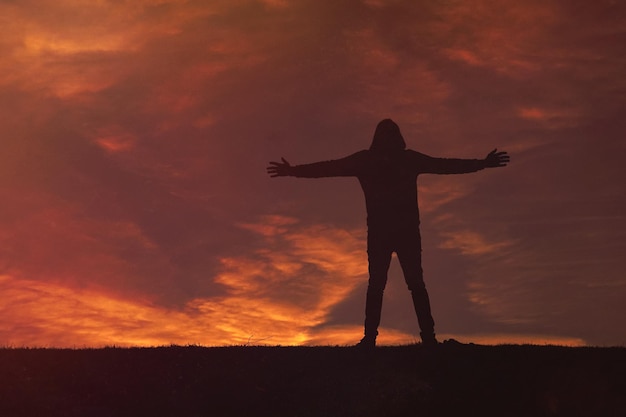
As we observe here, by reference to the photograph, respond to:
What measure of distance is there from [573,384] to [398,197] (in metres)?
6.19

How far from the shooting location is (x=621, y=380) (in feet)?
58.1

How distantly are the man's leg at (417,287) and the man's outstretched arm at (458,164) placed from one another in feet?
6.45

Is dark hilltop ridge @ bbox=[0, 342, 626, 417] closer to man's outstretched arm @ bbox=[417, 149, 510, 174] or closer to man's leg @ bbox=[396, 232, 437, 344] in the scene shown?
man's leg @ bbox=[396, 232, 437, 344]

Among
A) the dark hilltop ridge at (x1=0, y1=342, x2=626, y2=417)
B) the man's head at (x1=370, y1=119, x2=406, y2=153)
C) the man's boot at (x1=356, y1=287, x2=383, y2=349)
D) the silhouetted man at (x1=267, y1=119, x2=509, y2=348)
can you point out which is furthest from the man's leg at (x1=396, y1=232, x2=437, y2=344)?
the man's head at (x1=370, y1=119, x2=406, y2=153)

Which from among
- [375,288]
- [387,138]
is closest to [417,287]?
[375,288]

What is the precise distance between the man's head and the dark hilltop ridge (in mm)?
4967

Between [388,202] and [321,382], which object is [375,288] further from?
[321,382]

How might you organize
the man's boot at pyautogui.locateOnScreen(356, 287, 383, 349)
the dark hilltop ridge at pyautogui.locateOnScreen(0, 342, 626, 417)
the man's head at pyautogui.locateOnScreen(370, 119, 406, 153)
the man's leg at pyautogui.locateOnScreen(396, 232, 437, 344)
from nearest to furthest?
the dark hilltop ridge at pyautogui.locateOnScreen(0, 342, 626, 417) → the man's boot at pyautogui.locateOnScreen(356, 287, 383, 349) → the man's leg at pyautogui.locateOnScreen(396, 232, 437, 344) → the man's head at pyautogui.locateOnScreen(370, 119, 406, 153)

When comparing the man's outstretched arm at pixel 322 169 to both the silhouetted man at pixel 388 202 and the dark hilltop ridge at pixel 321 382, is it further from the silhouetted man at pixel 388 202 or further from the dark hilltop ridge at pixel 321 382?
the dark hilltop ridge at pixel 321 382

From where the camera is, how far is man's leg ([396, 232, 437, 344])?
20.6m

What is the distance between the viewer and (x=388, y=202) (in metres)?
20.8

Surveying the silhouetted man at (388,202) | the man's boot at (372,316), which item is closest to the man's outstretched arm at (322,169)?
the silhouetted man at (388,202)

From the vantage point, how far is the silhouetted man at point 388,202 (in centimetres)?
2056

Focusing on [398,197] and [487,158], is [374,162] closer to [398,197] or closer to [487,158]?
[398,197]
